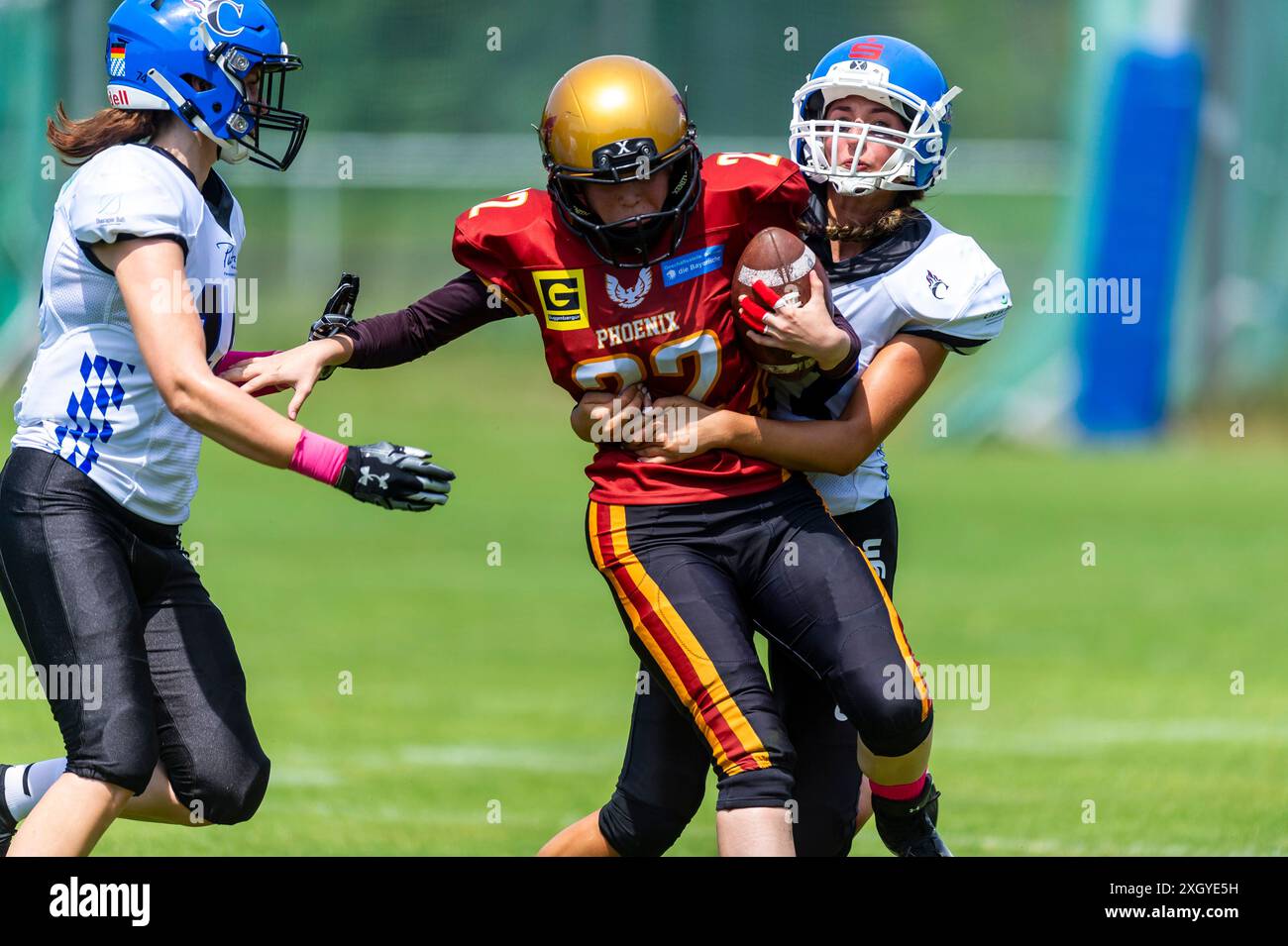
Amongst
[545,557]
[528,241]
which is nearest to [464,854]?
[528,241]

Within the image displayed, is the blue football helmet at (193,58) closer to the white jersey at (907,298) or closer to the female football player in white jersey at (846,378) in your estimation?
the female football player in white jersey at (846,378)

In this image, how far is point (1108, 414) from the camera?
17484 millimetres

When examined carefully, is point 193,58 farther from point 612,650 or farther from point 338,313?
point 612,650

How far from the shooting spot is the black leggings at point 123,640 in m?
3.96

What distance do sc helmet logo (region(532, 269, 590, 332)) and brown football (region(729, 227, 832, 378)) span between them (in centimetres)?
33

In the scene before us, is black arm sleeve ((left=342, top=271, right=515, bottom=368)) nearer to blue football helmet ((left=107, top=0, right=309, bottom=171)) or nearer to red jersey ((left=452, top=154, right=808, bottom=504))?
red jersey ((left=452, top=154, right=808, bottom=504))

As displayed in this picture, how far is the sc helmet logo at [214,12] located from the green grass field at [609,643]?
7.98ft

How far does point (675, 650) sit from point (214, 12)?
176 cm

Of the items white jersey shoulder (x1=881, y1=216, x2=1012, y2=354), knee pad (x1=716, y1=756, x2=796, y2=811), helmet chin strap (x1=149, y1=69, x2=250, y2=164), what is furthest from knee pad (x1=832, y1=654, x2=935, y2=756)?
helmet chin strap (x1=149, y1=69, x2=250, y2=164)

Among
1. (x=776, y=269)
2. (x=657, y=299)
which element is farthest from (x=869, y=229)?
(x=657, y=299)

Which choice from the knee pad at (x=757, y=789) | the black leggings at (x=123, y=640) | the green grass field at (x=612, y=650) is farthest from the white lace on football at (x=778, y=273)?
the green grass field at (x=612, y=650)

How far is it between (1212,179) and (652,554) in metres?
16.1

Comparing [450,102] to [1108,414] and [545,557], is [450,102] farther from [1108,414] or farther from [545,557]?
[545,557]

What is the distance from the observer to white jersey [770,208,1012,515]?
14.1 feet
